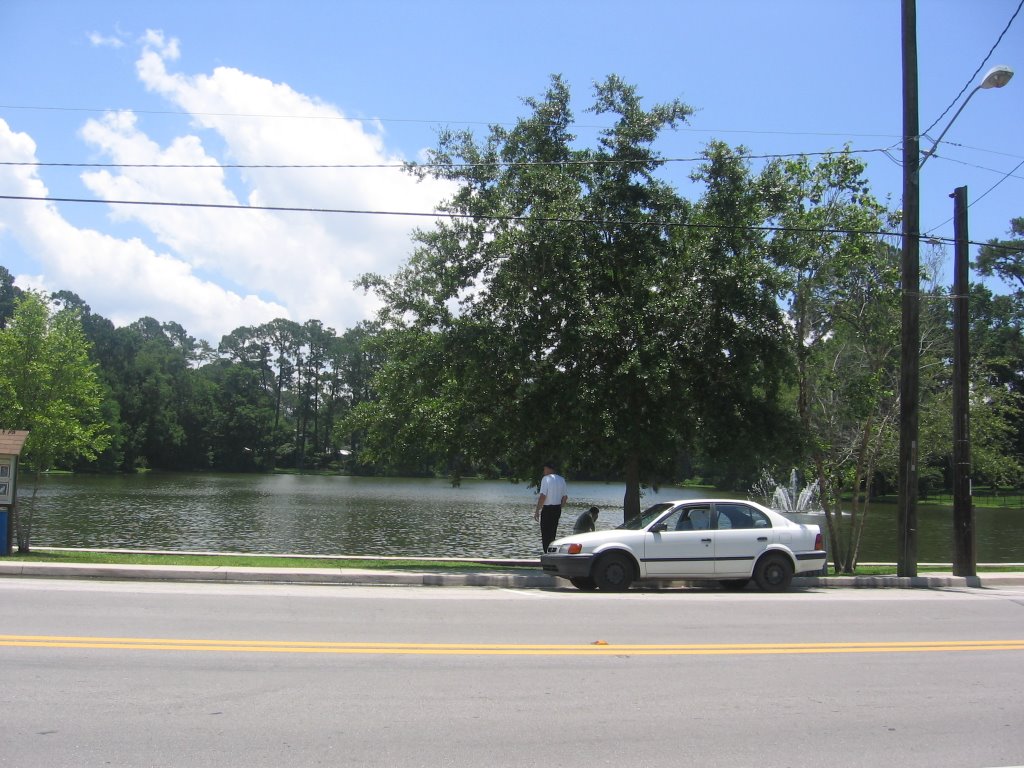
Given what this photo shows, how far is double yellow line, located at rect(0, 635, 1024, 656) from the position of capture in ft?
24.8

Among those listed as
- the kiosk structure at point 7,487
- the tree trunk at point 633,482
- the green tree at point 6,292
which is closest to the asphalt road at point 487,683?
the kiosk structure at point 7,487

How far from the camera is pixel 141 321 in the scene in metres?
139

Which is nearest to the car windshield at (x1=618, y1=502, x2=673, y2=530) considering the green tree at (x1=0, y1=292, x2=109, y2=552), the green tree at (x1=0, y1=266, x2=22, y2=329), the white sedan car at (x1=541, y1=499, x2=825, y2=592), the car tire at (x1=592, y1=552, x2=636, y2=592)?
the white sedan car at (x1=541, y1=499, x2=825, y2=592)

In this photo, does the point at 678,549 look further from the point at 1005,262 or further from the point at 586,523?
the point at 1005,262

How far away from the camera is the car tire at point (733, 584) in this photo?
13.5m

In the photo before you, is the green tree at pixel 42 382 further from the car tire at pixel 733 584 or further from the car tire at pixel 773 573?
the car tire at pixel 773 573

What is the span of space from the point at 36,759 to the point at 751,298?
13.9 metres

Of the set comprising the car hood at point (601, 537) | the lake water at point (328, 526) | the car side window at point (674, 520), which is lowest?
the lake water at point (328, 526)

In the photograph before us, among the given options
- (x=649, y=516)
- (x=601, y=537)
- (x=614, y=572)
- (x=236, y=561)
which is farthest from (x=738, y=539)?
(x=236, y=561)

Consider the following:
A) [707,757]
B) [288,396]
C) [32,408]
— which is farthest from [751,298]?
[288,396]

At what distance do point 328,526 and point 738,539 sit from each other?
77.0ft

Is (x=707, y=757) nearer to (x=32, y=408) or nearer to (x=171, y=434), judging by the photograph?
(x=32, y=408)

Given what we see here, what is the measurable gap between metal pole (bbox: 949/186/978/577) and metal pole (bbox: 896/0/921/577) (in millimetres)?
824

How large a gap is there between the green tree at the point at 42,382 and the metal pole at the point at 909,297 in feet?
60.1
